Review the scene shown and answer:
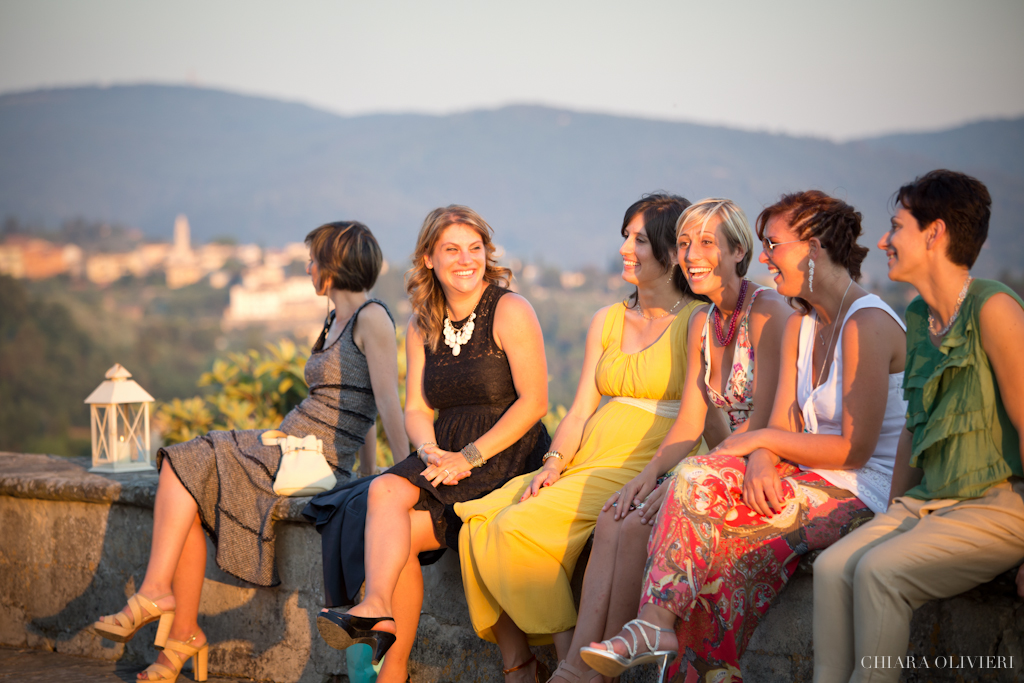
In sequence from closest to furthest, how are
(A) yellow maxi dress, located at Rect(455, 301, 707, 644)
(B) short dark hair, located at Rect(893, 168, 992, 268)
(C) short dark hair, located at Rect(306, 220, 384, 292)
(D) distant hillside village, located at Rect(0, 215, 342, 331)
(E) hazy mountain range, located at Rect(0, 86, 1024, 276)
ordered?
(B) short dark hair, located at Rect(893, 168, 992, 268)
(A) yellow maxi dress, located at Rect(455, 301, 707, 644)
(C) short dark hair, located at Rect(306, 220, 384, 292)
(D) distant hillside village, located at Rect(0, 215, 342, 331)
(E) hazy mountain range, located at Rect(0, 86, 1024, 276)

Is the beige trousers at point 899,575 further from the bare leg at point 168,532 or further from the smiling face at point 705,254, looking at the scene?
the bare leg at point 168,532

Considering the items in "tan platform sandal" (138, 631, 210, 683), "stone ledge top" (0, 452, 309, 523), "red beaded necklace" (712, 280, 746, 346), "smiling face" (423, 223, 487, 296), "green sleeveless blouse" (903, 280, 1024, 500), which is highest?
"smiling face" (423, 223, 487, 296)

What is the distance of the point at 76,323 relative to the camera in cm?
4659

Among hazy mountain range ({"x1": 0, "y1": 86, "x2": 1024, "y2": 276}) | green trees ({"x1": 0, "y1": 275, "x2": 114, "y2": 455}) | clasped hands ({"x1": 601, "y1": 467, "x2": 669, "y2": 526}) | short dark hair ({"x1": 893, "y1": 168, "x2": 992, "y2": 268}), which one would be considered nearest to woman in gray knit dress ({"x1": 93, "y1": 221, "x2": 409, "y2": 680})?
clasped hands ({"x1": 601, "y1": 467, "x2": 669, "y2": 526})

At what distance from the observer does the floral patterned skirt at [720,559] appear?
2160 mm

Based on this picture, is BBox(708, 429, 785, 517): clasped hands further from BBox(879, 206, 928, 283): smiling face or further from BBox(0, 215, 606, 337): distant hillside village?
BBox(0, 215, 606, 337): distant hillside village

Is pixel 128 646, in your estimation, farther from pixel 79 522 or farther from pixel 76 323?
pixel 76 323

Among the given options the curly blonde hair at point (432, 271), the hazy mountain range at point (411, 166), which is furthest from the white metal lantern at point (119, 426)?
the hazy mountain range at point (411, 166)

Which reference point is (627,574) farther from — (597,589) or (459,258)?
(459,258)

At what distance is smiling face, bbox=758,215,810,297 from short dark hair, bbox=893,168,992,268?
16.1 inches

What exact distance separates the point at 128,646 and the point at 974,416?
11.1 ft

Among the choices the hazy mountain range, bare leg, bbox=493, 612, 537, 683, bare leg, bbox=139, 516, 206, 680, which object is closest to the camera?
bare leg, bbox=493, 612, 537, 683

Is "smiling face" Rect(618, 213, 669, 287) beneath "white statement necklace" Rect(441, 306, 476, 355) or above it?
above

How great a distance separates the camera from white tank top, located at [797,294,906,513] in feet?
7.70
